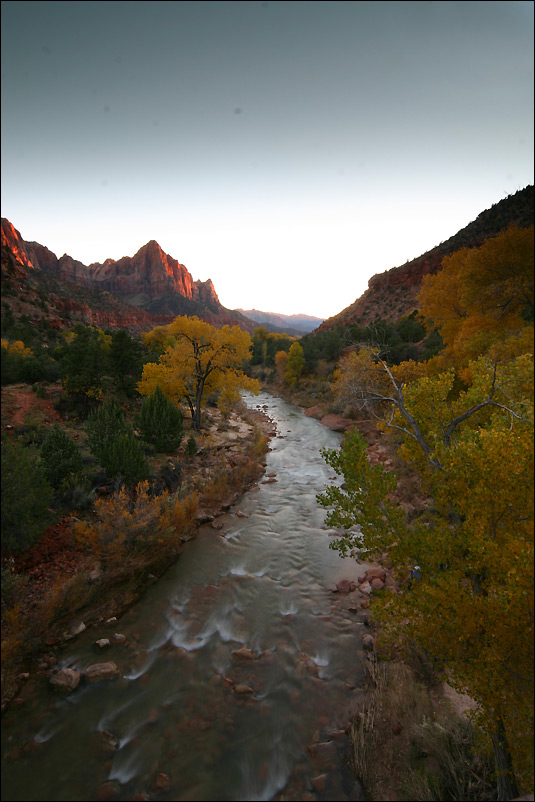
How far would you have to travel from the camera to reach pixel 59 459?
11250 millimetres

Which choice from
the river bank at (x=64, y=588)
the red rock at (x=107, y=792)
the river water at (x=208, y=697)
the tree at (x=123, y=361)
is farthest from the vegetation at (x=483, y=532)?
the tree at (x=123, y=361)

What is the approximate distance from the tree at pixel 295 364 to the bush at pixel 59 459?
125ft

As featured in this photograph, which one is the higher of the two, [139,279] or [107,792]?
[139,279]

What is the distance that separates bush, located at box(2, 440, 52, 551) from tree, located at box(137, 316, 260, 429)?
13348 millimetres

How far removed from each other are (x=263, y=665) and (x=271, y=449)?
54.3 ft

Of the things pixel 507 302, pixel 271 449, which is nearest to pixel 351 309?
pixel 271 449

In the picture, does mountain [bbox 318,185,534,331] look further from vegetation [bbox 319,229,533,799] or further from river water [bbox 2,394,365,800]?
river water [bbox 2,394,365,800]

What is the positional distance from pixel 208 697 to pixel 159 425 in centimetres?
1287

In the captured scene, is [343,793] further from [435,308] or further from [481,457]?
[435,308]

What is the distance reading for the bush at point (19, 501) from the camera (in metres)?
7.72

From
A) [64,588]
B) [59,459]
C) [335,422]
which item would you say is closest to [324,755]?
[64,588]

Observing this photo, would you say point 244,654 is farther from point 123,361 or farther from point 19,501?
point 123,361

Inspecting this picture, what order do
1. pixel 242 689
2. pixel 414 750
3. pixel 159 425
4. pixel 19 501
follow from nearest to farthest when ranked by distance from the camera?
1. pixel 414 750
2. pixel 242 689
3. pixel 19 501
4. pixel 159 425

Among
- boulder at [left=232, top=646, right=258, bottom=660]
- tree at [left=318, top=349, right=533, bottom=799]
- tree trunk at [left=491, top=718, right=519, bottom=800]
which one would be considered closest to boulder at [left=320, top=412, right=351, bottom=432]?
boulder at [left=232, top=646, right=258, bottom=660]
